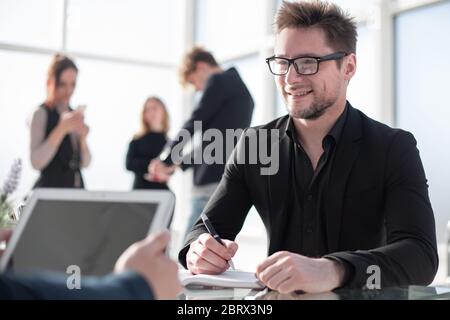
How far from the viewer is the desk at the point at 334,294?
0.89 meters

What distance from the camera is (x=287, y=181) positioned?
4.65 ft

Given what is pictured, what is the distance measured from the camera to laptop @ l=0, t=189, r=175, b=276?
0.70 meters

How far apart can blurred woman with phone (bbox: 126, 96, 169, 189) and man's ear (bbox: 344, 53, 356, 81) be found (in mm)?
2231

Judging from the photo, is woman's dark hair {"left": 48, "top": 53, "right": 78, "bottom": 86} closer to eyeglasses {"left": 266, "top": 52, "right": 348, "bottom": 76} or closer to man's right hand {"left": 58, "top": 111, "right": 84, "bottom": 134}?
Result: man's right hand {"left": 58, "top": 111, "right": 84, "bottom": 134}

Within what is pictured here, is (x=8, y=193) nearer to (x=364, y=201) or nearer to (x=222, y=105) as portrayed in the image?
(x=364, y=201)

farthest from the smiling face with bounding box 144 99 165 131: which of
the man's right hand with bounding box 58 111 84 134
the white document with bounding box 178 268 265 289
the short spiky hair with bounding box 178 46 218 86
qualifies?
the white document with bounding box 178 268 265 289

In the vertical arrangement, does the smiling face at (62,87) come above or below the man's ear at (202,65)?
below

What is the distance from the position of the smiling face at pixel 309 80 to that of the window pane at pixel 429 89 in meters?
1.76

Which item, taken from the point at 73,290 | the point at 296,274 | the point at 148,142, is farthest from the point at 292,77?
the point at 148,142

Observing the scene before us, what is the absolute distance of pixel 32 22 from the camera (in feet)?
16.4

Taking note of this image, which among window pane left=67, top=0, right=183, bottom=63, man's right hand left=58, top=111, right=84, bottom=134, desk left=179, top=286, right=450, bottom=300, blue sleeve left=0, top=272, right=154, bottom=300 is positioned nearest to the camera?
blue sleeve left=0, top=272, right=154, bottom=300

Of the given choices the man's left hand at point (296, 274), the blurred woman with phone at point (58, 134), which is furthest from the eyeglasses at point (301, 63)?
the blurred woman with phone at point (58, 134)

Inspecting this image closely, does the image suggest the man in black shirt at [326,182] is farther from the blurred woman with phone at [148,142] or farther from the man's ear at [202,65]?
the blurred woman with phone at [148,142]
